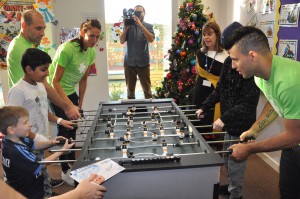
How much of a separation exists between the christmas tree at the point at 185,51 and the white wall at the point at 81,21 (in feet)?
3.38

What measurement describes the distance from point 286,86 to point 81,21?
3.36 meters

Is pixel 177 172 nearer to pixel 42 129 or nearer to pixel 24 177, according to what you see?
pixel 24 177

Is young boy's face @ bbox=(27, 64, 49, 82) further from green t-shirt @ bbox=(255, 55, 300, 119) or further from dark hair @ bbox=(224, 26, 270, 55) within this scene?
green t-shirt @ bbox=(255, 55, 300, 119)

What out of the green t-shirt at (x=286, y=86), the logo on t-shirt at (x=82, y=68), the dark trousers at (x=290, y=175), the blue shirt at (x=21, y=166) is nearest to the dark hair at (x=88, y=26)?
the logo on t-shirt at (x=82, y=68)

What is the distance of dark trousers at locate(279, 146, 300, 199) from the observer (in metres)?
1.82

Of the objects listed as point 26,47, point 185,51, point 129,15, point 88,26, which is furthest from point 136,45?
point 26,47

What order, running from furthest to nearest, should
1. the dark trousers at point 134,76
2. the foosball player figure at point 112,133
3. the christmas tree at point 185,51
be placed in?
the dark trousers at point 134,76, the christmas tree at point 185,51, the foosball player figure at point 112,133

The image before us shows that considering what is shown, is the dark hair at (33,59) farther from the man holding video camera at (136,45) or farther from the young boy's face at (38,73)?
the man holding video camera at (136,45)

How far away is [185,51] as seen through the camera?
4.19 m

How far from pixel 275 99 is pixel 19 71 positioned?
1.99 m

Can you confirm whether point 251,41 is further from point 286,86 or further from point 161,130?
point 161,130

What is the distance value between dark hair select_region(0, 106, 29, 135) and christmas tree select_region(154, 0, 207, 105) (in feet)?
8.72

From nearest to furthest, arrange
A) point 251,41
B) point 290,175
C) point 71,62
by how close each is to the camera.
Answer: point 251,41, point 290,175, point 71,62

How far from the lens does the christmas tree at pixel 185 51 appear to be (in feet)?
13.4
